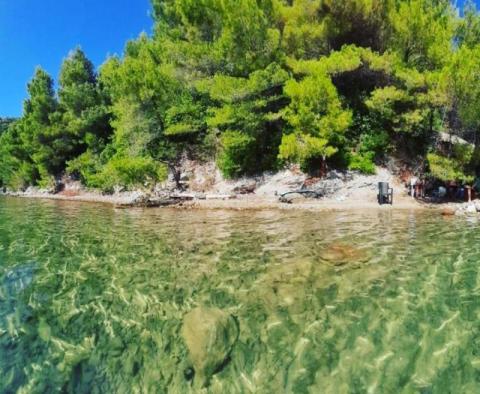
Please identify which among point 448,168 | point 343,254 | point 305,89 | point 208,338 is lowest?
point 208,338

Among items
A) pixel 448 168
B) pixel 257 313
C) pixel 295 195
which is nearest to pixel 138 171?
pixel 295 195

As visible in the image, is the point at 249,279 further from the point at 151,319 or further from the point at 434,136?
the point at 434,136

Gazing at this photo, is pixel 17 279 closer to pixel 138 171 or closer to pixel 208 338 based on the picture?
pixel 208 338

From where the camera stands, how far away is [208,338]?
429 centimetres

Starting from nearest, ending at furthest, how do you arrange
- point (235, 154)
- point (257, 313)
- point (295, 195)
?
point (257, 313)
point (295, 195)
point (235, 154)

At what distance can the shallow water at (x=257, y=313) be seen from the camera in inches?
149

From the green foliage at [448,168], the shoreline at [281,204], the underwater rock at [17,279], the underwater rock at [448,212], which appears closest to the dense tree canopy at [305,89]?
the green foliage at [448,168]

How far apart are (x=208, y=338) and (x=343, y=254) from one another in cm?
436

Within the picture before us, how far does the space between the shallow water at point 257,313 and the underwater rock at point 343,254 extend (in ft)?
0.13

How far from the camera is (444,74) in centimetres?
1745

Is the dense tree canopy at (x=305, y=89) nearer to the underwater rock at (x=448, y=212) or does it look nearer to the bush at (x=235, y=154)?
the bush at (x=235, y=154)

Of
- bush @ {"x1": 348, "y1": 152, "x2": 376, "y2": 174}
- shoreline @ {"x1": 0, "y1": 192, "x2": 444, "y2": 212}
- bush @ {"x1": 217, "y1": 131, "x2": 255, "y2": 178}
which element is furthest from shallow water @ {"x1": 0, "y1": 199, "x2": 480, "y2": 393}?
bush @ {"x1": 217, "y1": 131, "x2": 255, "y2": 178}

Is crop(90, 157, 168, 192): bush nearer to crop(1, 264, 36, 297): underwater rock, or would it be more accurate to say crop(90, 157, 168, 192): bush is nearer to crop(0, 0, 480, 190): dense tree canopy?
crop(0, 0, 480, 190): dense tree canopy

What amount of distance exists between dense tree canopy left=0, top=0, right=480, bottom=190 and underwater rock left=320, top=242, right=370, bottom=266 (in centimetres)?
1216
